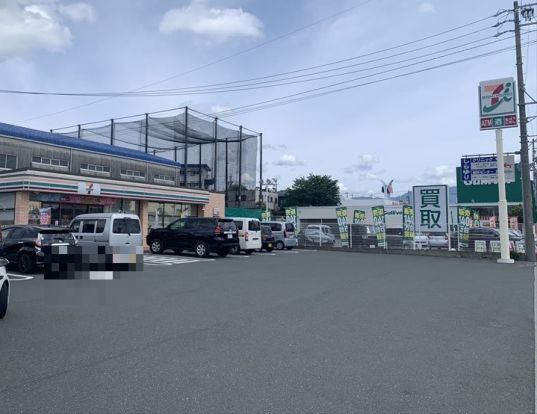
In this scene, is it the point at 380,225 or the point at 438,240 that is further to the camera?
the point at 380,225

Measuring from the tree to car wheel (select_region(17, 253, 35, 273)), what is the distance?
175 feet

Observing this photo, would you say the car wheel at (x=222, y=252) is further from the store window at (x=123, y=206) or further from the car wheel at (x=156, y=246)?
the store window at (x=123, y=206)

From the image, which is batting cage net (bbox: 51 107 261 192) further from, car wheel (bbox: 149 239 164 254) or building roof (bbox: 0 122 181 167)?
car wheel (bbox: 149 239 164 254)

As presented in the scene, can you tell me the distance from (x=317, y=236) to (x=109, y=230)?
52.1 ft

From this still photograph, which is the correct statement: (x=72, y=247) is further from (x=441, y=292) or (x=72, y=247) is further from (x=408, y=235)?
(x=408, y=235)

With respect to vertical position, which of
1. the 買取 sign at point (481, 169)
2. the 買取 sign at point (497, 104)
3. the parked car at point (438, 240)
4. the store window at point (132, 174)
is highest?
the 買取 sign at point (497, 104)

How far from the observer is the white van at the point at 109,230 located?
44.2 ft

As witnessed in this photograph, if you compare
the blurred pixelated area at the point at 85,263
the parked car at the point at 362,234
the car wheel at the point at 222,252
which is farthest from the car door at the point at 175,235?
the parked car at the point at 362,234

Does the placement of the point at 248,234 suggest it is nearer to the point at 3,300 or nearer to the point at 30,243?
the point at 30,243

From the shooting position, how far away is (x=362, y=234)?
82.9 feet

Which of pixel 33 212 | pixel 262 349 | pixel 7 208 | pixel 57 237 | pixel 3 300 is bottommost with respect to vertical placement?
pixel 262 349

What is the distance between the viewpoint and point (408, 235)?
75.7 ft

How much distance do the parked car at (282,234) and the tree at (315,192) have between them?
1548 inches

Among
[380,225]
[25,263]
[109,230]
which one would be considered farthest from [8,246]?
[380,225]
